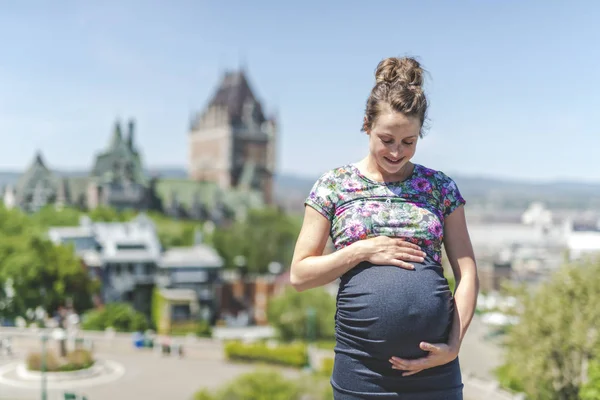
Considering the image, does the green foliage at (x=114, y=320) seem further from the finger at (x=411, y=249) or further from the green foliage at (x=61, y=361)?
the finger at (x=411, y=249)

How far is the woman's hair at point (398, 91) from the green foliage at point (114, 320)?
113ft

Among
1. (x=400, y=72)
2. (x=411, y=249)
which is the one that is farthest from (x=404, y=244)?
(x=400, y=72)

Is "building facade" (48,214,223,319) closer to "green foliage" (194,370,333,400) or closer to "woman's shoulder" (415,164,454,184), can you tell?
"green foliage" (194,370,333,400)

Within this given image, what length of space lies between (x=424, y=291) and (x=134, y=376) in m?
24.6

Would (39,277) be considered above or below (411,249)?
A: below

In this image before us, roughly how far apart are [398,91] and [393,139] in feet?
0.68

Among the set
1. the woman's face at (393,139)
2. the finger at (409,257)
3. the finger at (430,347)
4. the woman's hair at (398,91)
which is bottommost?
the finger at (430,347)

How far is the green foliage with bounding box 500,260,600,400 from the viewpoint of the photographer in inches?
696

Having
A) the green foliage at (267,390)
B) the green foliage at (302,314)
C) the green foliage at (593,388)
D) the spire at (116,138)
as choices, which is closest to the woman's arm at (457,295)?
the green foliage at (593,388)

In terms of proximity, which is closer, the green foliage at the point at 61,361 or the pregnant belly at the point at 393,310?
the pregnant belly at the point at 393,310

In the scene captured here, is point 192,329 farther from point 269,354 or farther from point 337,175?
point 337,175

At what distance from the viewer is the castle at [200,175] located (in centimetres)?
7008

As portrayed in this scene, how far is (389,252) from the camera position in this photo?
306 cm

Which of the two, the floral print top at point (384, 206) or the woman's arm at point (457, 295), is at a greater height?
the floral print top at point (384, 206)
